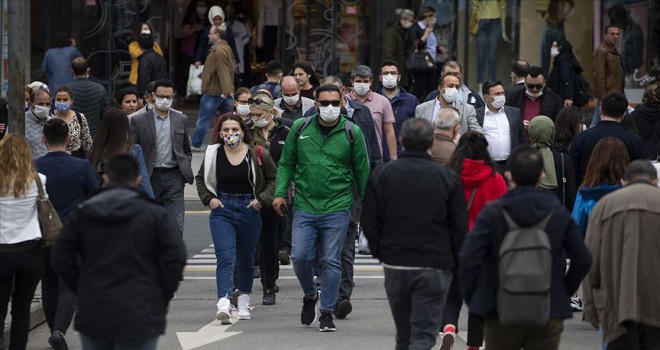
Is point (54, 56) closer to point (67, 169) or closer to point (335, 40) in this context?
point (335, 40)

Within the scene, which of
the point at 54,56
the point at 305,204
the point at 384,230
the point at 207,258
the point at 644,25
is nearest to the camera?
the point at 384,230

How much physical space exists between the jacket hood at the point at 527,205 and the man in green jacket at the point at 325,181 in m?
3.38

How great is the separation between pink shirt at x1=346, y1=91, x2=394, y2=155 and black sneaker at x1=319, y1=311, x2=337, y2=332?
2831 mm

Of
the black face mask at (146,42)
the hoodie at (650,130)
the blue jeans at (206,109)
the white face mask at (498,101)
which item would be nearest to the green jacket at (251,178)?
the white face mask at (498,101)

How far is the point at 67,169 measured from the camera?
9.52 meters

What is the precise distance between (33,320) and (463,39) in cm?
1471

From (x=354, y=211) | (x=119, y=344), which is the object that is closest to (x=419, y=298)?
(x=119, y=344)

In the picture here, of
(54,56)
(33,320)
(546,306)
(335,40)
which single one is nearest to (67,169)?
(33,320)

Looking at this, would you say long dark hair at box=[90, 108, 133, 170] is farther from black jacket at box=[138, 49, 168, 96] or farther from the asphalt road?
black jacket at box=[138, 49, 168, 96]

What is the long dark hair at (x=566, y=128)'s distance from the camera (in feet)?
39.7

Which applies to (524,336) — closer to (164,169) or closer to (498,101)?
(164,169)

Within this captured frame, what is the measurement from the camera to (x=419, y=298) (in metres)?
8.39

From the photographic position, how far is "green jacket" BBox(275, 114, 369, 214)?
416 inches

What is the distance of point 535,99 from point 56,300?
697 cm
